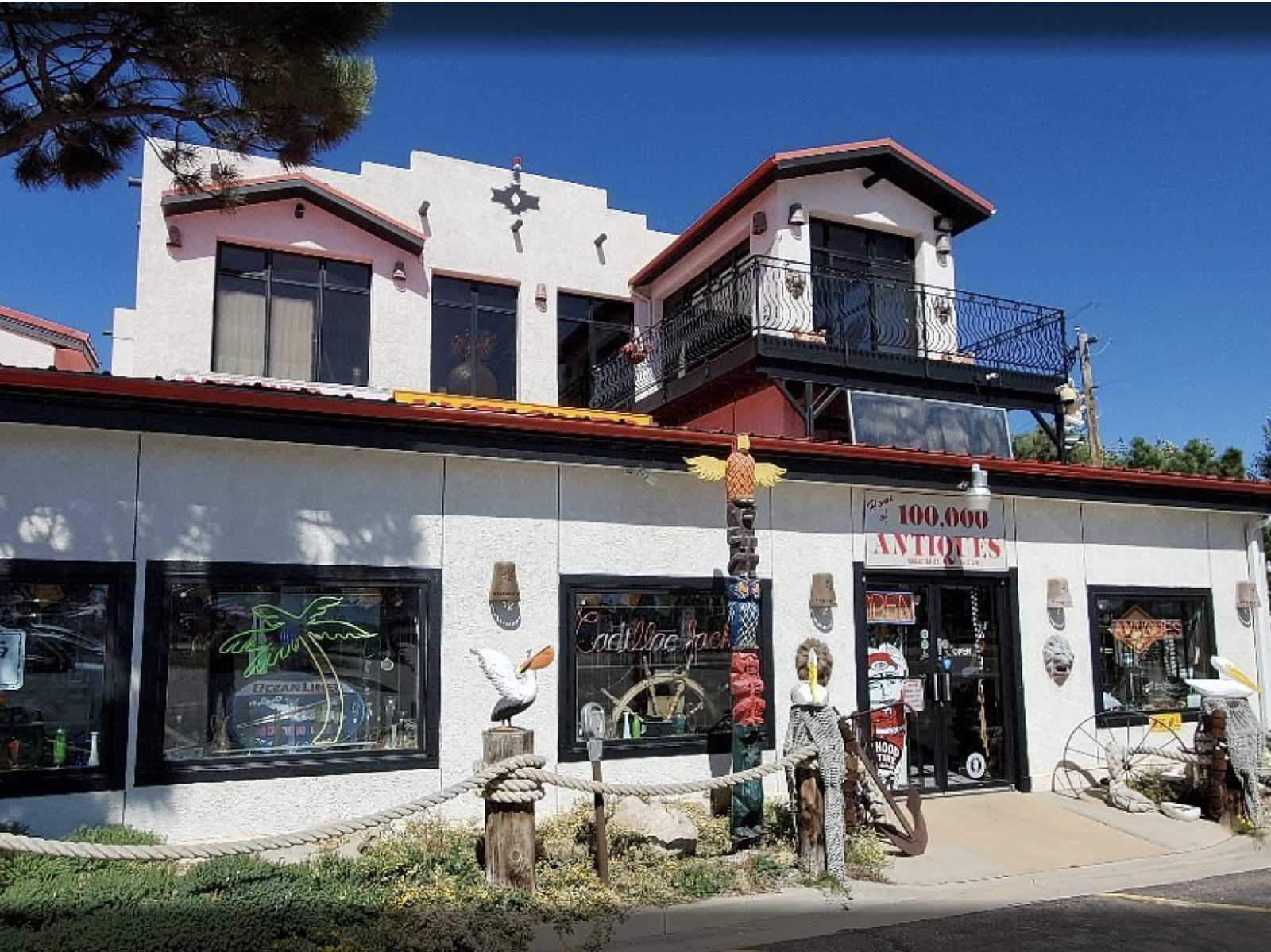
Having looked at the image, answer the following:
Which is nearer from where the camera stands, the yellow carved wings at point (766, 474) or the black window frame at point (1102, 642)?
the yellow carved wings at point (766, 474)

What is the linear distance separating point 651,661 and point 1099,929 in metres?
4.15

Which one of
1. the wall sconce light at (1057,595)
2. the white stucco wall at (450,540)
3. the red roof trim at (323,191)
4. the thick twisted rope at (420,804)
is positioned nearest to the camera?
the thick twisted rope at (420,804)

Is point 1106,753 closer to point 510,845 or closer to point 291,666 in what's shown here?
point 510,845

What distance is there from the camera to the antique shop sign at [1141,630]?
11.4 m

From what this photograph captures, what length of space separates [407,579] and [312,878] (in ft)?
8.59

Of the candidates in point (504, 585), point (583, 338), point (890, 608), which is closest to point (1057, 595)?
point (890, 608)

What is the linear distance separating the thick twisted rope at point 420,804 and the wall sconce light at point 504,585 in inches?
81.3

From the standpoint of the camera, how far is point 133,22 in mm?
6719

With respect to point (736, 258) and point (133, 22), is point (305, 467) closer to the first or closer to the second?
point (133, 22)

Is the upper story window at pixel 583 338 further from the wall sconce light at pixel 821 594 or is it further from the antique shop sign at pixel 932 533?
the wall sconce light at pixel 821 594

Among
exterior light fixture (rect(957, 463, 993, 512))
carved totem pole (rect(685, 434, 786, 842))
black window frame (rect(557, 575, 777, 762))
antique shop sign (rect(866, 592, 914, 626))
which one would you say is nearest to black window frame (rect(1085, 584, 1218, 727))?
exterior light fixture (rect(957, 463, 993, 512))

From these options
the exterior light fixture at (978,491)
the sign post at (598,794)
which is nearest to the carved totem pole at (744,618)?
the sign post at (598,794)

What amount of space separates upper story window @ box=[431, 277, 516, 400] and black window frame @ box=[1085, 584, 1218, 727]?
30.0ft

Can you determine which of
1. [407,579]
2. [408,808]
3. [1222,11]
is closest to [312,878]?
[408,808]
